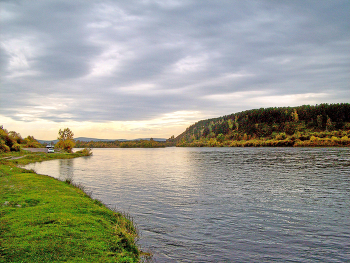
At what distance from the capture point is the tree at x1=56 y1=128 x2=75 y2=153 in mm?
117400

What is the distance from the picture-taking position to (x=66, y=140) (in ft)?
393

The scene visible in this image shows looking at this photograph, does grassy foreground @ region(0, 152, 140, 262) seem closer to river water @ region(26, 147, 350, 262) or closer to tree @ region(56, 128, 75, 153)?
river water @ region(26, 147, 350, 262)

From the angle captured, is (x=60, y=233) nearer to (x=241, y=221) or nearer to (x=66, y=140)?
(x=241, y=221)

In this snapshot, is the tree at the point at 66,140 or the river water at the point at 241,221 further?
the tree at the point at 66,140

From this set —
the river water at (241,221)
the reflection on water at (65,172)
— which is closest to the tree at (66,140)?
the reflection on water at (65,172)

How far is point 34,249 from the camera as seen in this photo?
8.25 metres

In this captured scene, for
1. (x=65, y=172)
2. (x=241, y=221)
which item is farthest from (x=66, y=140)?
(x=241, y=221)

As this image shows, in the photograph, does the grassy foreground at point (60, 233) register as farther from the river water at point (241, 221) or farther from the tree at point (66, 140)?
the tree at point (66, 140)

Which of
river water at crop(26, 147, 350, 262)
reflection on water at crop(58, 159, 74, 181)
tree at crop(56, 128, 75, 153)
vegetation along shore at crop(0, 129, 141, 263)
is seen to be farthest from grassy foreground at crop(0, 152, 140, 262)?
tree at crop(56, 128, 75, 153)

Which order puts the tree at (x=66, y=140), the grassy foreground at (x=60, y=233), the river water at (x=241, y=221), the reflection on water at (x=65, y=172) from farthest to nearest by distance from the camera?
the tree at (x=66, y=140) < the reflection on water at (x=65, y=172) < the river water at (x=241, y=221) < the grassy foreground at (x=60, y=233)

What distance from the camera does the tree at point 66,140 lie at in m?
117

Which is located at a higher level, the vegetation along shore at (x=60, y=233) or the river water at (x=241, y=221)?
the vegetation along shore at (x=60, y=233)

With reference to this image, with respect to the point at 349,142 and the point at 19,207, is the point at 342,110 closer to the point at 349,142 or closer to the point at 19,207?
the point at 349,142

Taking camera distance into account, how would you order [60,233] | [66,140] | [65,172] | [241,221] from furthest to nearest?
1. [66,140]
2. [65,172]
3. [241,221]
4. [60,233]
